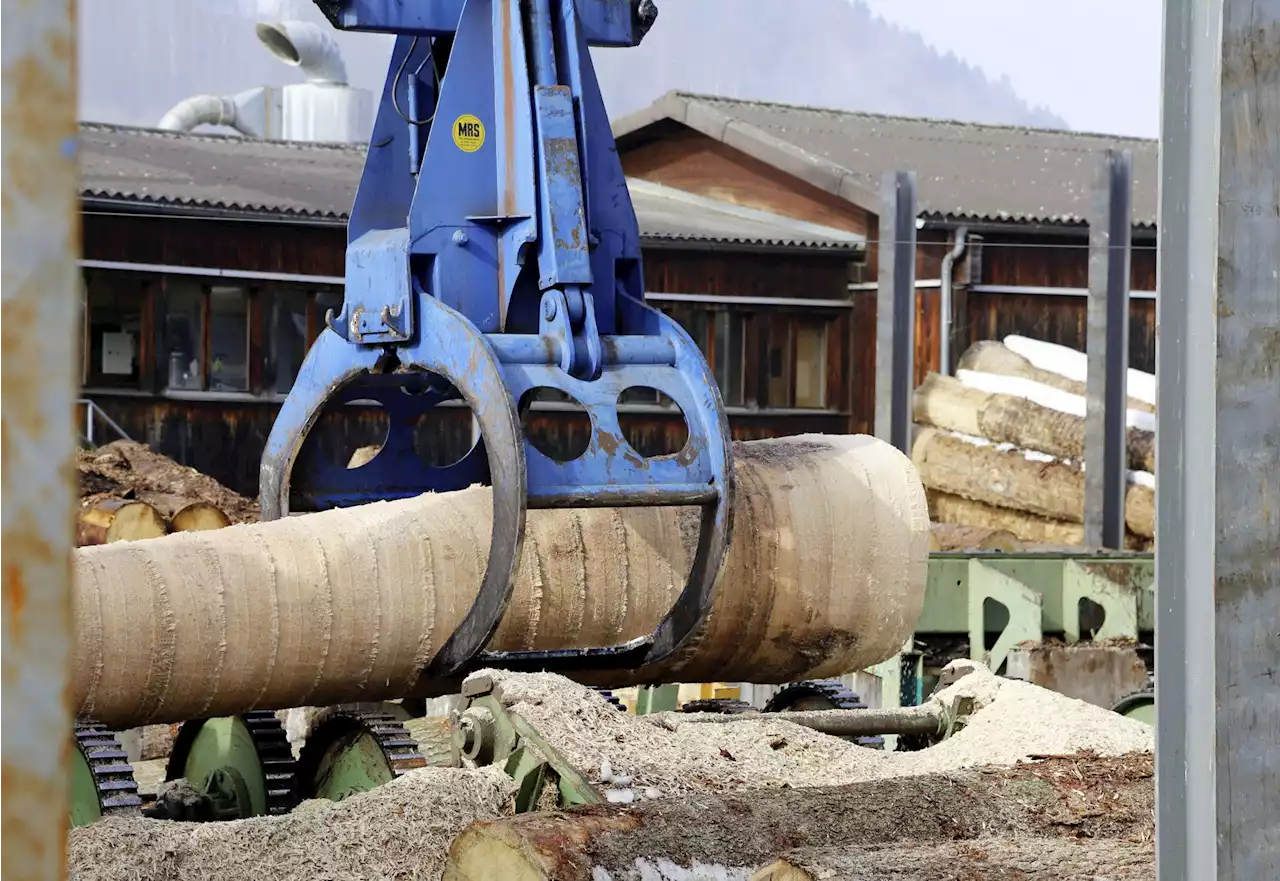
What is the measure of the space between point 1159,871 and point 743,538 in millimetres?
3615

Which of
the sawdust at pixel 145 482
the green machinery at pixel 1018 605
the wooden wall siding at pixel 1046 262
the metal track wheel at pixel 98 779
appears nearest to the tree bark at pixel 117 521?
the sawdust at pixel 145 482

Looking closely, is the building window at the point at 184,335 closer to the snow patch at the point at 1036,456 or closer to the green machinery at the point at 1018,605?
the snow patch at the point at 1036,456

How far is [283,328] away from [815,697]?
10.5 m

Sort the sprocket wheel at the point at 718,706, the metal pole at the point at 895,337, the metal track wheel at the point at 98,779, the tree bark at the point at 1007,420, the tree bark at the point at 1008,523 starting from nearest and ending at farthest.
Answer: the metal track wheel at the point at 98,779 → the sprocket wheel at the point at 718,706 → the metal pole at the point at 895,337 → the tree bark at the point at 1008,523 → the tree bark at the point at 1007,420

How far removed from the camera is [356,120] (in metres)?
29.5

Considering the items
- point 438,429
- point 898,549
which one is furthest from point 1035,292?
point 898,549

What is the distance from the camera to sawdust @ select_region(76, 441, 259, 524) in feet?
40.7

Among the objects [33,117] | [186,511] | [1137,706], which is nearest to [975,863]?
[33,117]

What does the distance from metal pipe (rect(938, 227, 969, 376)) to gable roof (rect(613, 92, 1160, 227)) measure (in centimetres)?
25

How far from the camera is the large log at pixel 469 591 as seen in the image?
5586 mm

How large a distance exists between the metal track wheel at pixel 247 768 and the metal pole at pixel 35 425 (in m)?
4.99

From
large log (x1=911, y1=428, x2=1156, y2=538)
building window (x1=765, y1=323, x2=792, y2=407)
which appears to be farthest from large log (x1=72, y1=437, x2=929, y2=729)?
building window (x1=765, y1=323, x2=792, y2=407)

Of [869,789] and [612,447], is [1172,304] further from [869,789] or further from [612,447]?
[612,447]

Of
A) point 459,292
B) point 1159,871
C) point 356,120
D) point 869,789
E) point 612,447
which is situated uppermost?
point 356,120
